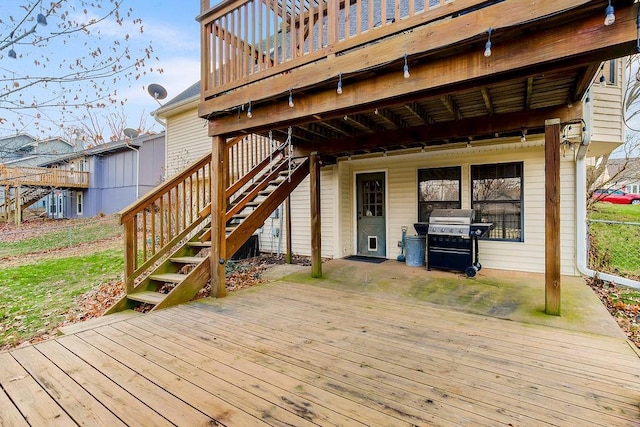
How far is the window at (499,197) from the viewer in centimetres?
572

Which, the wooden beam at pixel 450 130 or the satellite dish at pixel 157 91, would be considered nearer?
the wooden beam at pixel 450 130

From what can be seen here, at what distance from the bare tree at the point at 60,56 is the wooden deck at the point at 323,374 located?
279cm

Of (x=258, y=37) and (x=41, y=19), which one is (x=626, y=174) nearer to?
(x=258, y=37)

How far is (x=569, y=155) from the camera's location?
5230mm

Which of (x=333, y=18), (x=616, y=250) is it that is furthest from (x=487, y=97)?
(x=616, y=250)

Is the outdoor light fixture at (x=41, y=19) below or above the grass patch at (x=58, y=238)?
above

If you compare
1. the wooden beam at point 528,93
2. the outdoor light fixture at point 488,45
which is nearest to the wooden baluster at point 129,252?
the outdoor light fixture at point 488,45

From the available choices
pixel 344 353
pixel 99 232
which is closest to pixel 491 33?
pixel 344 353

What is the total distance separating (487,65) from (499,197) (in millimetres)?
4219

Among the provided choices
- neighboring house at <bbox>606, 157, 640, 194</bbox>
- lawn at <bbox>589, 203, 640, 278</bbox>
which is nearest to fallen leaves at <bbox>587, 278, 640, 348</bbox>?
lawn at <bbox>589, 203, 640, 278</bbox>

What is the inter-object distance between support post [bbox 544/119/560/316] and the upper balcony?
0.35m

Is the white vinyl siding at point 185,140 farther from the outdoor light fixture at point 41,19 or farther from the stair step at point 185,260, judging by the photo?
the outdoor light fixture at point 41,19

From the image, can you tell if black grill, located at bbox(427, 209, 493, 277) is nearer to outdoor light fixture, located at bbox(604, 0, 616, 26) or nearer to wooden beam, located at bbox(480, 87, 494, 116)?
wooden beam, located at bbox(480, 87, 494, 116)

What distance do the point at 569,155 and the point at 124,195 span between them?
741 inches
